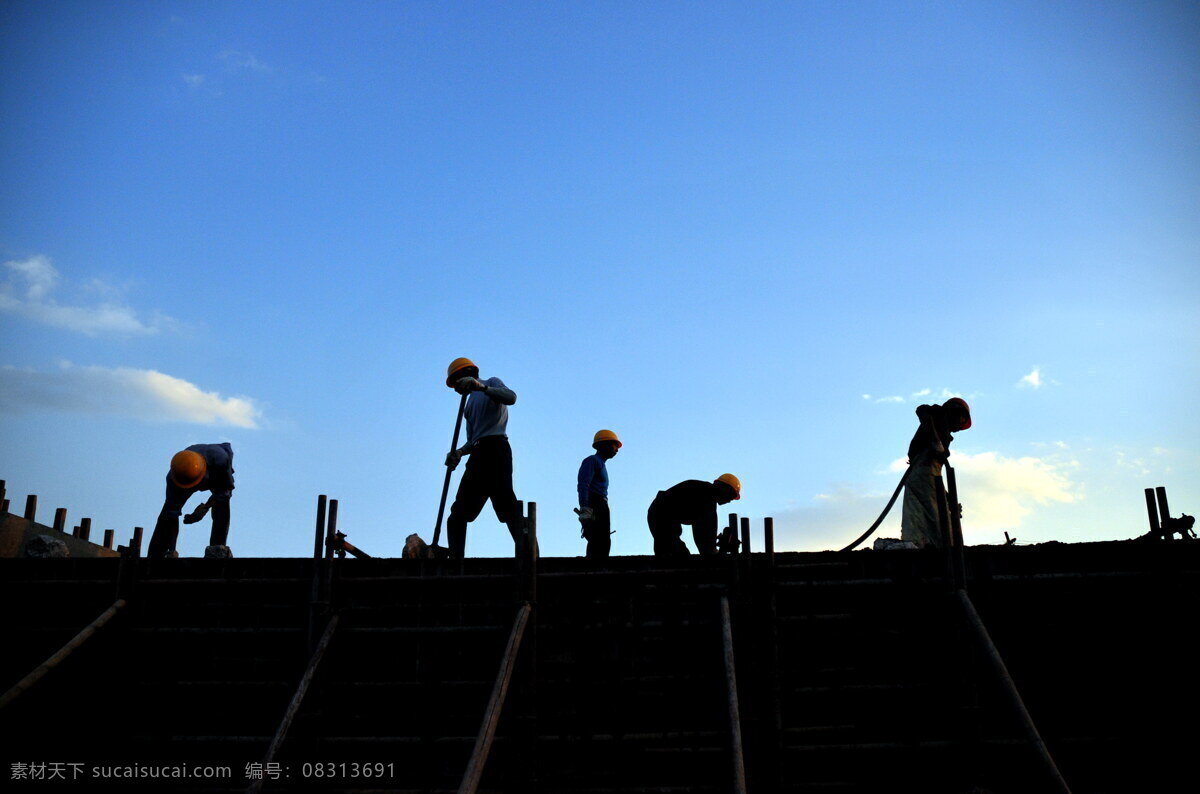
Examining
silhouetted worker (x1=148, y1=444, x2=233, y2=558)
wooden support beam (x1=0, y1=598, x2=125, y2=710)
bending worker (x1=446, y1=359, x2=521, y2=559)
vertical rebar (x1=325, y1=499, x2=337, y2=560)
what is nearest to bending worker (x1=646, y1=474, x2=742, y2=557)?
bending worker (x1=446, y1=359, x2=521, y2=559)

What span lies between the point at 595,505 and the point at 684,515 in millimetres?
1122

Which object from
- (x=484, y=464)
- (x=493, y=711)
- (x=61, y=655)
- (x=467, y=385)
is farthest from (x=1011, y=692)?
(x=61, y=655)

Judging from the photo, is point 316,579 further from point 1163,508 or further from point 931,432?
point 1163,508

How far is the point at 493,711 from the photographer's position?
7.55 m

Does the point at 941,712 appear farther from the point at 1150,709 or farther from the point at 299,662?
the point at 299,662

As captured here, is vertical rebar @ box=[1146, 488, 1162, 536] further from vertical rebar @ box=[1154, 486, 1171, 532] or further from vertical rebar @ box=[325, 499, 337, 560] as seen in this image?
vertical rebar @ box=[325, 499, 337, 560]

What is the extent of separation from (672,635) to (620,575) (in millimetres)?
739

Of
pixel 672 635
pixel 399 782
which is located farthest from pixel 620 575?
pixel 399 782

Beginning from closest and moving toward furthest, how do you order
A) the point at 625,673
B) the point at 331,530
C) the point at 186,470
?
the point at 625,673
the point at 331,530
the point at 186,470

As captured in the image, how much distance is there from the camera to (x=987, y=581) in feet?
29.4

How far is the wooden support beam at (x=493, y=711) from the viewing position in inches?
279

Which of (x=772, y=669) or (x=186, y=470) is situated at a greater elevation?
(x=186, y=470)

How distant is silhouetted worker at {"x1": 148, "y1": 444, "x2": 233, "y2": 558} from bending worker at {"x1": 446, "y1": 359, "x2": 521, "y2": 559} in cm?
284

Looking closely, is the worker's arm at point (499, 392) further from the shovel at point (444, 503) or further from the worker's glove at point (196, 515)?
the worker's glove at point (196, 515)
